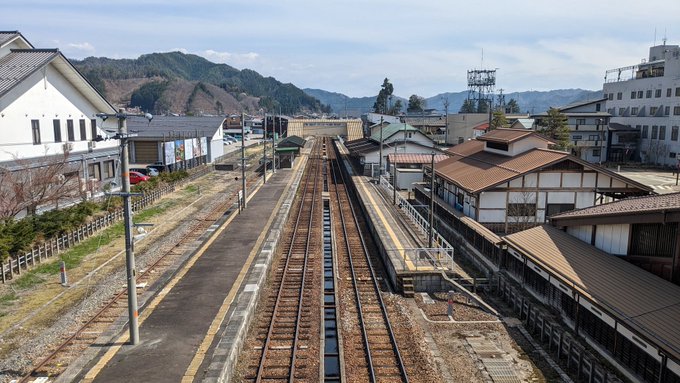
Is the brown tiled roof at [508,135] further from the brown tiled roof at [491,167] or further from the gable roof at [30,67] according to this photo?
the gable roof at [30,67]

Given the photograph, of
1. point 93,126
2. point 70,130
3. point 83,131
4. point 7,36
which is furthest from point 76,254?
point 7,36

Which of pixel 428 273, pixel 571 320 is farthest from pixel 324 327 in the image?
pixel 571 320

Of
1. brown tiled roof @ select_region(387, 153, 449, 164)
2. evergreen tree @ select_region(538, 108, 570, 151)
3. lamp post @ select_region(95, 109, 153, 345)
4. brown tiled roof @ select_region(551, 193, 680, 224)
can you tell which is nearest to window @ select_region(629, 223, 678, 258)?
brown tiled roof @ select_region(551, 193, 680, 224)

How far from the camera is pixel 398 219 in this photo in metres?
29.5

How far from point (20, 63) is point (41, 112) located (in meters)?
2.86

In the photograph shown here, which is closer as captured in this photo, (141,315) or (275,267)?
(141,315)

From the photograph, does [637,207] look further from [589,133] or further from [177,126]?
[177,126]

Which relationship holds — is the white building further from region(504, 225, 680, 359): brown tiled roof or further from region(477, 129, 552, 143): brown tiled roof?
region(477, 129, 552, 143): brown tiled roof

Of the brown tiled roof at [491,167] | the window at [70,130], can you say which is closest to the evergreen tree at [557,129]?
the brown tiled roof at [491,167]

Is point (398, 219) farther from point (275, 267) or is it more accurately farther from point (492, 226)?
point (275, 267)

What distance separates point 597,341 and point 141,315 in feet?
43.4

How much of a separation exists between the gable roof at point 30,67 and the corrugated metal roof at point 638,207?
27.0m

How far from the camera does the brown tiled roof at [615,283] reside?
11.8 meters

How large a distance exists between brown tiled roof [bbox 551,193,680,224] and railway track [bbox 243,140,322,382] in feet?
33.4
